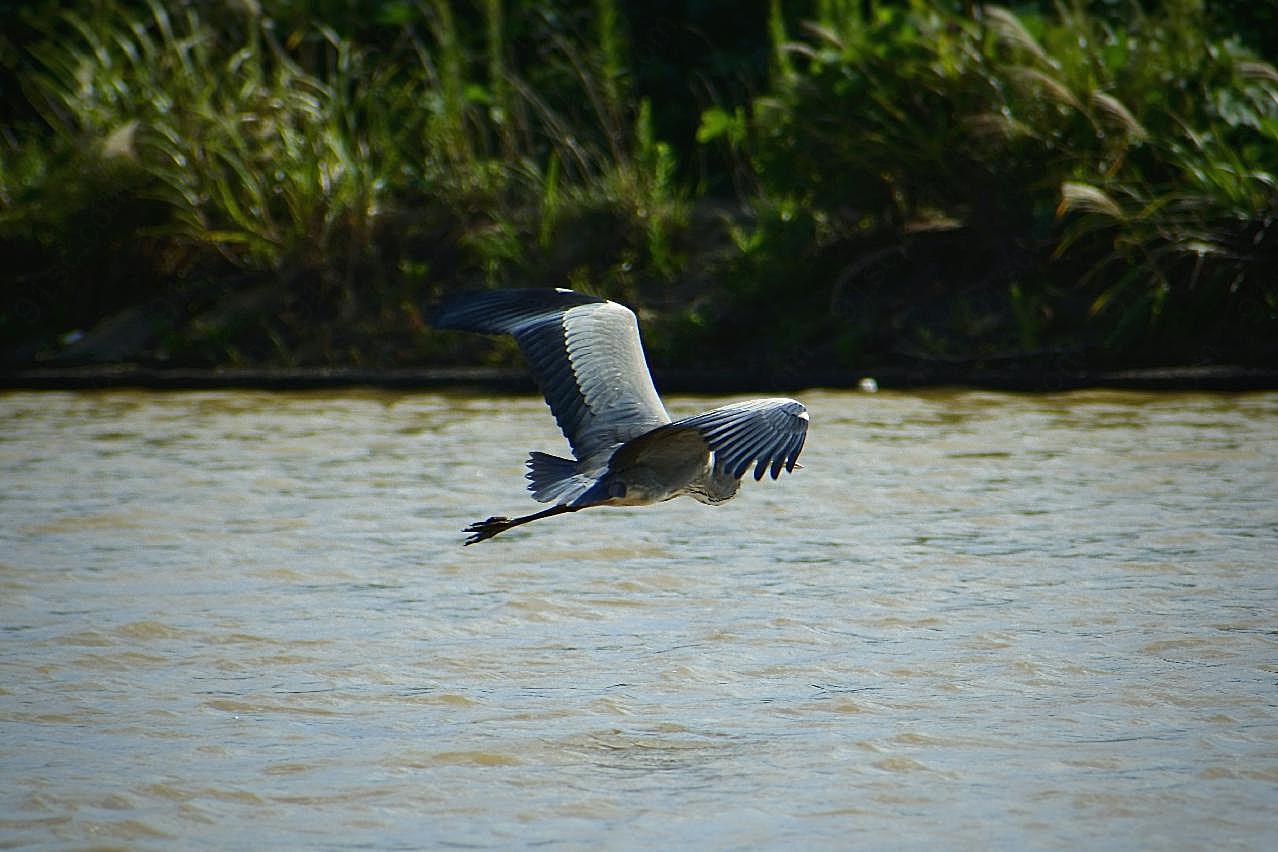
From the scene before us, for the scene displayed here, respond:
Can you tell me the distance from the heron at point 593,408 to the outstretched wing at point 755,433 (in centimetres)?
8

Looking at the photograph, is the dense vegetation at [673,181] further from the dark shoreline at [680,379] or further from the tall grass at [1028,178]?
the dark shoreline at [680,379]

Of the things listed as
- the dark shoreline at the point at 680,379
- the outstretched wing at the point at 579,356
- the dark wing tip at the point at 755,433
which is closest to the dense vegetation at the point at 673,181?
the dark shoreline at the point at 680,379

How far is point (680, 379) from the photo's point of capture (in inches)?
441

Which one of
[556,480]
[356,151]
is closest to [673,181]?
[356,151]

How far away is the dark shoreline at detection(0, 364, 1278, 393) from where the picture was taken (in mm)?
10602

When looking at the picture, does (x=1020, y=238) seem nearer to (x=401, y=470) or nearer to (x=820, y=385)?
(x=820, y=385)

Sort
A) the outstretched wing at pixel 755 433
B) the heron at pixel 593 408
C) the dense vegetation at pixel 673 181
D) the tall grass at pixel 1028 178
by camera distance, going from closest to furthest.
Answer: the outstretched wing at pixel 755 433, the heron at pixel 593 408, the tall grass at pixel 1028 178, the dense vegetation at pixel 673 181

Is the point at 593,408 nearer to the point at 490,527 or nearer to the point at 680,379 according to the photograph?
the point at 490,527

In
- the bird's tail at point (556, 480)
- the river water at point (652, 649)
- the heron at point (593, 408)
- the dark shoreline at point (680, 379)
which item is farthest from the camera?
the dark shoreline at point (680, 379)

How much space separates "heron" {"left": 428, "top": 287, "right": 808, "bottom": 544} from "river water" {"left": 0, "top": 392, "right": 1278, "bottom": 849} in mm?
473

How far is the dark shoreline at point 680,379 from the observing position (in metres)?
10.6

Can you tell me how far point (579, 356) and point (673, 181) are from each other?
8.80m

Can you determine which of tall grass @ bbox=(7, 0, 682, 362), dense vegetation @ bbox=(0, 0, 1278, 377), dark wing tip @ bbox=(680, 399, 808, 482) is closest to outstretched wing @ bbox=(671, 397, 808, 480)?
dark wing tip @ bbox=(680, 399, 808, 482)

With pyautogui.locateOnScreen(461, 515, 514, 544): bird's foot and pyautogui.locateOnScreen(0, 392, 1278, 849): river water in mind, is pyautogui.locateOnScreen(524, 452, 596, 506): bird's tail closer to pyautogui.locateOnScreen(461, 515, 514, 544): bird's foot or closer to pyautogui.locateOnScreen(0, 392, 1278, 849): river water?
pyautogui.locateOnScreen(461, 515, 514, 544): bird's foot
